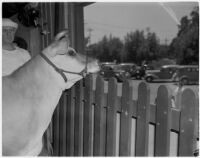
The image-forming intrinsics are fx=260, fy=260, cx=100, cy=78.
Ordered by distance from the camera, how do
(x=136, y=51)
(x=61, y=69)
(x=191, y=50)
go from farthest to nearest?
(x=136, y=51) < (x=191, y=50) < (x=61, y=69)

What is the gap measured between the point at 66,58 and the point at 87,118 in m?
0.92

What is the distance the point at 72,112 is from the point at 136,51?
34.7m

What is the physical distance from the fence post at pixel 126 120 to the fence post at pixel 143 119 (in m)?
0.08

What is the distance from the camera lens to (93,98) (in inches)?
75.6

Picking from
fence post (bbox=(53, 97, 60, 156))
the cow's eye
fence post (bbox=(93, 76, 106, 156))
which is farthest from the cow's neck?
fence post (bbox=(53, 97, 60, 156))

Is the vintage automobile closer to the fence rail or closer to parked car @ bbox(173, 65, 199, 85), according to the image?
the fence rail

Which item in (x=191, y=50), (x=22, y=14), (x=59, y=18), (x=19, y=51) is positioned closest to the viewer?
(x=19, y=51)

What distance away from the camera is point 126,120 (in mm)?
1562

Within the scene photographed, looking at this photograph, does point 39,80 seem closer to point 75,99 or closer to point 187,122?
point 187,122

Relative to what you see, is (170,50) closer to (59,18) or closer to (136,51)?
(136,51)

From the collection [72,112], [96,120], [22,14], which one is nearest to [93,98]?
[96,120]

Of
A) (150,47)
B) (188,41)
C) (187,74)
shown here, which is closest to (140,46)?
(150,47)

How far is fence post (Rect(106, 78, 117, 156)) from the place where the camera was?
167cm

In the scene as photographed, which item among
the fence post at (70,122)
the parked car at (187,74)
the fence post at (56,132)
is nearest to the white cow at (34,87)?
the fence post at (70,122)
